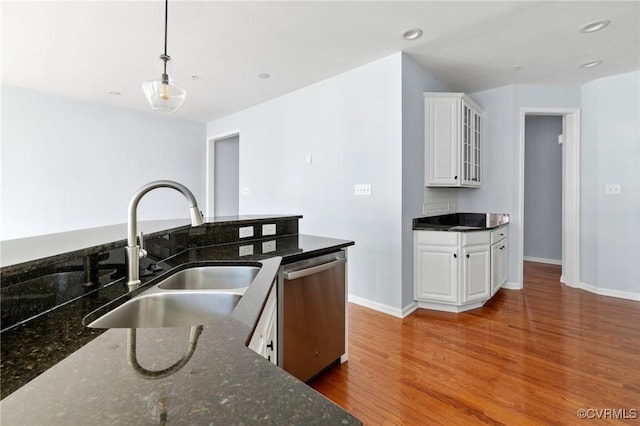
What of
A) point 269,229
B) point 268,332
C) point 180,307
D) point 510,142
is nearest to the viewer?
point 180,307

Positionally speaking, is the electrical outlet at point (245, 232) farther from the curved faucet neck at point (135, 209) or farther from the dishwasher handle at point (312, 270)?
the curved faucet neck at point (135, 209)

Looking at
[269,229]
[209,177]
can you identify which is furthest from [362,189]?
[209,177]

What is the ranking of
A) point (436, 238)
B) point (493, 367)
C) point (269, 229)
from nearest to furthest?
point (493, 367) < point (269, 229) < point (436, 238)

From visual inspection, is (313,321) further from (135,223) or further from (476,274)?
(476,274)

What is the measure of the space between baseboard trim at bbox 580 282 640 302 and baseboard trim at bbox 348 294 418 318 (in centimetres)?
235

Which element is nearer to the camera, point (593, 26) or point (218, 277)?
point (218, 277)

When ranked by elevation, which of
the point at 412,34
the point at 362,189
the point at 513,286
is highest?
the point at 412,34

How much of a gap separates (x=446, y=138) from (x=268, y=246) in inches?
95.2

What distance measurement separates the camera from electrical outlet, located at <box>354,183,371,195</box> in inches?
129

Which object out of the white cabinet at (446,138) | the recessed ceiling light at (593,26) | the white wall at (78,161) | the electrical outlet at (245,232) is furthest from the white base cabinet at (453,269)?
the white wall at (78,161)

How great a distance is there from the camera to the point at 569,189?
13.0ft

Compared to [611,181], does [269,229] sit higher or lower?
lower

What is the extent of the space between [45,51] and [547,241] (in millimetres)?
7401

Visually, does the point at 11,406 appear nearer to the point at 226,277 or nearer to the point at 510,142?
the point at 226,277
